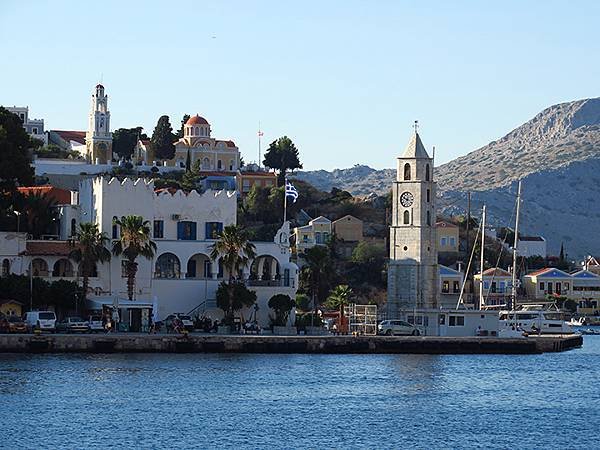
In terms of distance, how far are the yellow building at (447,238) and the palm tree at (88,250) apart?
250 ft

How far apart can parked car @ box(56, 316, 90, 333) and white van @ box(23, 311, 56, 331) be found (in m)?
0.56

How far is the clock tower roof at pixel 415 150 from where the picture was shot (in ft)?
347

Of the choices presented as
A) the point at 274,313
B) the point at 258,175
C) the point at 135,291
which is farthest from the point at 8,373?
the point at 258,175

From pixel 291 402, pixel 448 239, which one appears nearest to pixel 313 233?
pixel 448 239

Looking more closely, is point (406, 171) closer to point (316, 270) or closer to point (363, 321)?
point (316, 270)

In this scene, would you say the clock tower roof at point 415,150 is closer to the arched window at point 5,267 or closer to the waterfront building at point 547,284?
the arched window at point 5,267

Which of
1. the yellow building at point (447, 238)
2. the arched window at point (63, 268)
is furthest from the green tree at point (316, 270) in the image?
the yellow building at point (447, 238)

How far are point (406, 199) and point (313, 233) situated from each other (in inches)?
1922

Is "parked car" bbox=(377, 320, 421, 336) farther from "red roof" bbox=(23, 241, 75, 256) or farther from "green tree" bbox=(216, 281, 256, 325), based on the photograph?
"red roof" bbox=(23, 241, 75, 256)

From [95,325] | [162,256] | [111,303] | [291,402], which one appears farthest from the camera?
[162,256]

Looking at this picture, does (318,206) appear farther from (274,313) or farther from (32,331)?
(32,331)

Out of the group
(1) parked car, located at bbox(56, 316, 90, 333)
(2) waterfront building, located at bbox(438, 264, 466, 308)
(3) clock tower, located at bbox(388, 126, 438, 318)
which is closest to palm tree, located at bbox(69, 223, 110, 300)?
(1) parked car, located at bbox(56, 316, 90, 333)

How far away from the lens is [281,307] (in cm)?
9419

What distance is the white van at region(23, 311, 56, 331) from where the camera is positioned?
3319 inches
